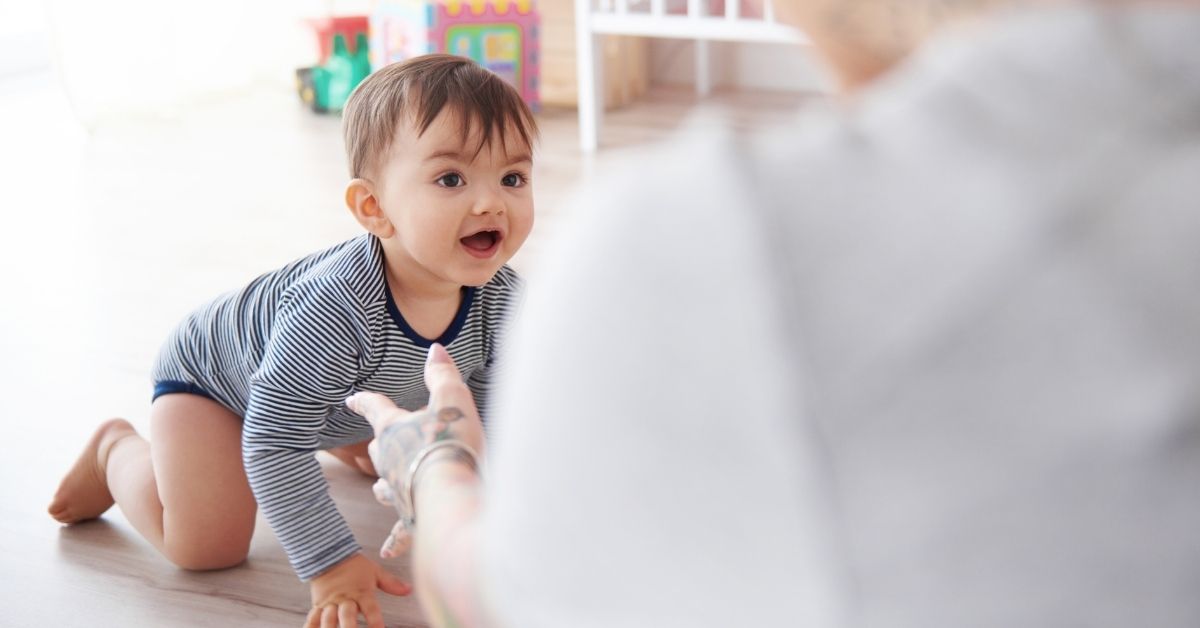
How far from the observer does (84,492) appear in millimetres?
1307

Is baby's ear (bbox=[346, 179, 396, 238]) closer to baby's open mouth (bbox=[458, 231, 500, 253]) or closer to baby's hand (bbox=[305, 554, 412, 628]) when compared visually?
baby's open mouth (bbox=[458, 231, 500, 253])

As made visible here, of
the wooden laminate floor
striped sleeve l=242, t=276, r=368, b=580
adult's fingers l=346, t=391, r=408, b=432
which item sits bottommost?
the wooden laminate floor

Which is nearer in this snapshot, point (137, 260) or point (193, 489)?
point (193, 489)

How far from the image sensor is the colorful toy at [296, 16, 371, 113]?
318cm

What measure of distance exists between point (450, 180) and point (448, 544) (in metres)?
0.63

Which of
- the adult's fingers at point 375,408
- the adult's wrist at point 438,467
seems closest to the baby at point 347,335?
the adult's fingers at point 375,408

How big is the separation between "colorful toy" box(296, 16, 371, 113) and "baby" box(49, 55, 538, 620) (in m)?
1.99

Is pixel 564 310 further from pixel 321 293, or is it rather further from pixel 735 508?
pixel 321 293

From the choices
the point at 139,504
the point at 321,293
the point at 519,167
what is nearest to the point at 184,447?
the point at 139,504

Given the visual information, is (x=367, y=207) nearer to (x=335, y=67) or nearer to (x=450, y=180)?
(x=450, y=180)

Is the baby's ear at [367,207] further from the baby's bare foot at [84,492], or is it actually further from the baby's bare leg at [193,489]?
the baby's bare foot at [84,492]

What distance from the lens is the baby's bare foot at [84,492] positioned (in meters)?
1.30

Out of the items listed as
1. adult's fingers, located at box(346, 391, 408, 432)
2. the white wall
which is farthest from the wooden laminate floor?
adult's fingers, located at box(346, 391, 408, 432)

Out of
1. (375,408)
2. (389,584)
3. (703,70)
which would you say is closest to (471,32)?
Result: (703,70)
